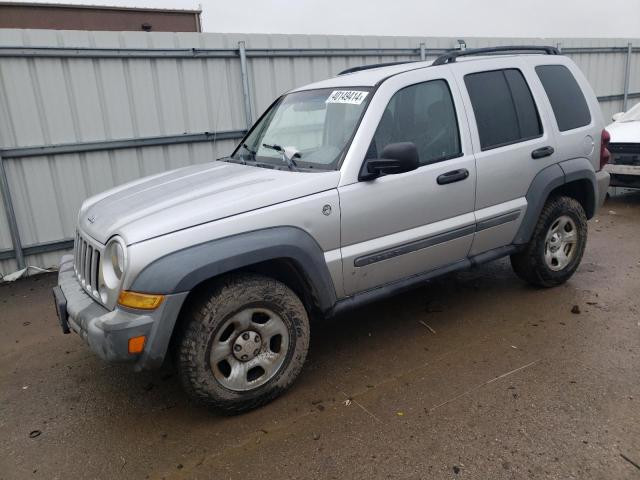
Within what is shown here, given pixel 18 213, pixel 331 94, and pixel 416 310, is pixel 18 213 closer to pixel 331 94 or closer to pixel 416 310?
pixel 331 94

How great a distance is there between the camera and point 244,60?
6719 millimetres

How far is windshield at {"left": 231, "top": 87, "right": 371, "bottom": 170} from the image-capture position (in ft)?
10.9

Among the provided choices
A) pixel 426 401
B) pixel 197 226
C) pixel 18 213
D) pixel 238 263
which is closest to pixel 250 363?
pixel 238 263

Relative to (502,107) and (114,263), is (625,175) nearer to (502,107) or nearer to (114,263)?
(502,107)

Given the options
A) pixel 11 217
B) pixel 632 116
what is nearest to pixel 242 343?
pixel 11 217

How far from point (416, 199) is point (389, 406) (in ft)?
4.37

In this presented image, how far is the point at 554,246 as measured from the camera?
4449mm

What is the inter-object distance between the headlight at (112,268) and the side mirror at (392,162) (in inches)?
57.3

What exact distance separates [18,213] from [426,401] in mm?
5104

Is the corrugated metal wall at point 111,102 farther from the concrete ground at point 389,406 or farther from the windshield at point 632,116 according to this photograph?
the windshield at point 632,116

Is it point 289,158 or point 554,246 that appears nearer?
point 289,158

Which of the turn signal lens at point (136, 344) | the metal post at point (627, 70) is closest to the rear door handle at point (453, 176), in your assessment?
the turn signal lens at point (136, 344)

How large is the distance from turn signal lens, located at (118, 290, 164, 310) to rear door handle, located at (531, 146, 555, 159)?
3035 millimetres

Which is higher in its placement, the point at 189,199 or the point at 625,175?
the point at 189,199
